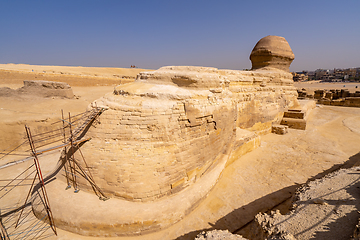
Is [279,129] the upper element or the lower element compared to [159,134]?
lower

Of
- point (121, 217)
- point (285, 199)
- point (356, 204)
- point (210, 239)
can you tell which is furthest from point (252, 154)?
point (121, 217)

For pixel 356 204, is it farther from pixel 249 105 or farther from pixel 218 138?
pixel 249 105

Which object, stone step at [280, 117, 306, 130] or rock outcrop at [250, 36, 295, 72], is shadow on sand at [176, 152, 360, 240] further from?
rock outcrop at [250, 36, 295, 72]

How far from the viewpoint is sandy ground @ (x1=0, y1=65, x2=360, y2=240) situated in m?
3.99

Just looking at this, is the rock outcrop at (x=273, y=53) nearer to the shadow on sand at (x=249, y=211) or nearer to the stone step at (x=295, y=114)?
the stone step at (x=295, y=114)

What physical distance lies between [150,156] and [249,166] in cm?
414

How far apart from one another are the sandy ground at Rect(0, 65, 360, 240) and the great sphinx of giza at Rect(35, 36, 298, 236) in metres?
0.37

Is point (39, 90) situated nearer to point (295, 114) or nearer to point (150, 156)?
point (150, 156)

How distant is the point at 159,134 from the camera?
159 inches

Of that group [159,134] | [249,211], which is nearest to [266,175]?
[249,211]

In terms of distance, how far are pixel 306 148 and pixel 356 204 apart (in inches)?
213

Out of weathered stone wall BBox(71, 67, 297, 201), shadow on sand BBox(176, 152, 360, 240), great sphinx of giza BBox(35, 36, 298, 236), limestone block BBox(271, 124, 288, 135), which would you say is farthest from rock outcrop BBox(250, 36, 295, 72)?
shadow on sand BBox(176, 152, 360, 240)

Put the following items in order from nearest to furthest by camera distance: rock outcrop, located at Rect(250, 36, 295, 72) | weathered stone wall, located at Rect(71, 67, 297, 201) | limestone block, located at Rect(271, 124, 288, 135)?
weathered stone wall, located at Rect(71, 67, 297, 201) < limestone block, located at Rect(271, 124, 288, 135) < rock outcrop, located at Rect(250, 36, 295, 72)

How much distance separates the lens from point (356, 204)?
9.41 ft
